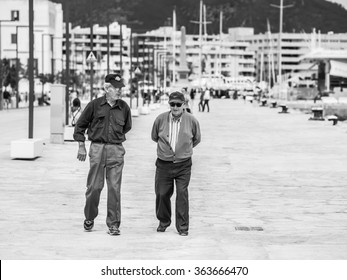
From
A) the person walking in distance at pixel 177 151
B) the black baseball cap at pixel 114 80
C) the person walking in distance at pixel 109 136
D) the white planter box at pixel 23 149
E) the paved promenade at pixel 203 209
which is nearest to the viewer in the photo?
the paved promenade at pixel 203 209

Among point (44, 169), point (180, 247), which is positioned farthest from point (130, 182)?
point (180, 247)

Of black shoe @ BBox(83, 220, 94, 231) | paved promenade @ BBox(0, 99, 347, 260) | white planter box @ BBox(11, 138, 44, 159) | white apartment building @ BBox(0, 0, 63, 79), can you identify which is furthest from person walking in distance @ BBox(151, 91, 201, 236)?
white apartment building @ BBox(0, 0, 63, 79)

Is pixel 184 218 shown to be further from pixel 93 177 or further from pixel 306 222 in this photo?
pixel 306 222

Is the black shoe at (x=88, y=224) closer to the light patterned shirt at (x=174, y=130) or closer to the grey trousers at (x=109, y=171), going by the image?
the grey trousers at (x=109, y=171)

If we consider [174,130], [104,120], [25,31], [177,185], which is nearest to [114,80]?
[104,120]

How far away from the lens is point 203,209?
52.6 feet

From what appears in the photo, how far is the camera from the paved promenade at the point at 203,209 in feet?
38.9

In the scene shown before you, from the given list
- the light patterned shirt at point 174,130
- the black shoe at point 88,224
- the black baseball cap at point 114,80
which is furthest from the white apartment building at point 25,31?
the black baseball cap at point 114,80

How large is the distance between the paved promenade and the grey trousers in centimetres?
30

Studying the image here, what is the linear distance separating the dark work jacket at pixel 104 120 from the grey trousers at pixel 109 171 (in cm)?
10

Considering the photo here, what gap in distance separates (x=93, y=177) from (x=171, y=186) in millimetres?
944

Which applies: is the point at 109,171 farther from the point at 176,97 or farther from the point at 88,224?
the point at 176,97

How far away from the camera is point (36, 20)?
15488 centimetres

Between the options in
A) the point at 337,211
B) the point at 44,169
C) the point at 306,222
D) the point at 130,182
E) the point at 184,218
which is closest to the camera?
the point at 184,218
